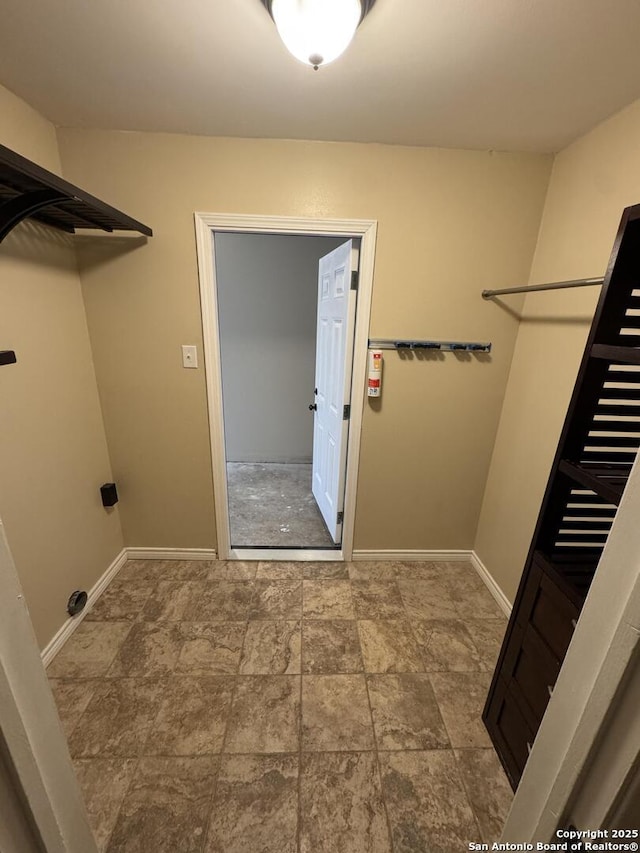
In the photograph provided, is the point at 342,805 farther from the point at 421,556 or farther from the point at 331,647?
the point at 421,556

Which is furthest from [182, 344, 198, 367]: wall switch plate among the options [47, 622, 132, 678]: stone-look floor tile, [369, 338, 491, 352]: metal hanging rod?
[47, 622, 132, 678]: stone-look floor tile

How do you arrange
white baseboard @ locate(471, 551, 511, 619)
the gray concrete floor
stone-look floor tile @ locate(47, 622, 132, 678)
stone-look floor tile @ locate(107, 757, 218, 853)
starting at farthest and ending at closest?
the gray concrete floor → white baseboard @ locate(471, 551, 511, 619) → stone-look floor tile @ locate(47, 622, 132, 678) → stone-look floor tile @ locate(107, 757, 218, 853)

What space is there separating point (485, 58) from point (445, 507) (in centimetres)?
210

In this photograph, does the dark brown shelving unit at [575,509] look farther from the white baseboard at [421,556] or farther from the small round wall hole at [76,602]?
the small round wall hole at [76,602]

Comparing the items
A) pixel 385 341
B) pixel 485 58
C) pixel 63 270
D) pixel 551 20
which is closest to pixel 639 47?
pixel 551 20

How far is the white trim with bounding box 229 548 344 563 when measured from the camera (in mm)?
2314

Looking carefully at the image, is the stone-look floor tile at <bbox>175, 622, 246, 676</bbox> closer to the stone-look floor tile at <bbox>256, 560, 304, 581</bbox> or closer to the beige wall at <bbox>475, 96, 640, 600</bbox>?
the stone-look floor tile at <bbox>256, 560, 304, 581</bbox>

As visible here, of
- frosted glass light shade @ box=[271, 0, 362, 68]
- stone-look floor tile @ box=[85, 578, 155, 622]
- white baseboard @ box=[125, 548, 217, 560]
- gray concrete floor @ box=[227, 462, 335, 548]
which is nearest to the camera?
frosted glass light shade @ box=[271, 0, 362, 68]

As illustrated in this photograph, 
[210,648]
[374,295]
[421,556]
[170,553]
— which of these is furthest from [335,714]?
[374,295]

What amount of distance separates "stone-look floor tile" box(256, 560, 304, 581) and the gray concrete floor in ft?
0.64

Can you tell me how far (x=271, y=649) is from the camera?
1.68m

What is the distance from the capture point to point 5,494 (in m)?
1.34

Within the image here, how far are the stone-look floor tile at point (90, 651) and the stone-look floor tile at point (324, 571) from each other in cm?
102

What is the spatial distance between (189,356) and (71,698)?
5.43 feet
